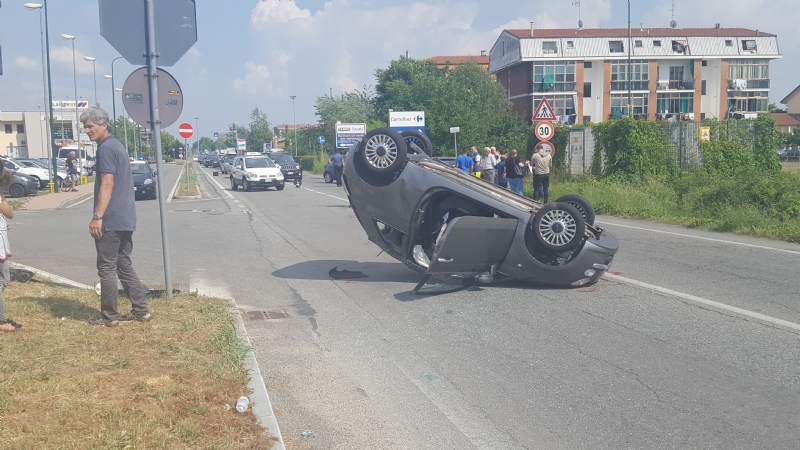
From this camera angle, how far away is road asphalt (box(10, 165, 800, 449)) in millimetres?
4609

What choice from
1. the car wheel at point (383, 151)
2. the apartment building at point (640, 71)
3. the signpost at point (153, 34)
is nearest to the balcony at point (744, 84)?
the apartment building at point (640, 71)

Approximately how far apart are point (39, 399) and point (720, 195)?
15711mm

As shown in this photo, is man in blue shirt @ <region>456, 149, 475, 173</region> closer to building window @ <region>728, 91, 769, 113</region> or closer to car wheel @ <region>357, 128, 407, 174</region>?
car wheel @ <region>357, 128, 407, 174</region>

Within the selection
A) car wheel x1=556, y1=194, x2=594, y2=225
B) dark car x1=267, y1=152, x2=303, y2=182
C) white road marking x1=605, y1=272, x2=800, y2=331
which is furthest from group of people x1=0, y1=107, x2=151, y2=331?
dark car x1=267, y1=152, x2=303, y2=182

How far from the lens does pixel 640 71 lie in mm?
75125

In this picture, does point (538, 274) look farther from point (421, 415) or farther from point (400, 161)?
point (421, 415)

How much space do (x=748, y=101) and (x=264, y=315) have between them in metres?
82.8

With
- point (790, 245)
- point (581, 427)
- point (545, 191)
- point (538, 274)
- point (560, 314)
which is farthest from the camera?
point (545, 191)

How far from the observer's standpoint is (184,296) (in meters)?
7.90

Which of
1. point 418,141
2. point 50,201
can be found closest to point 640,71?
point 50,201

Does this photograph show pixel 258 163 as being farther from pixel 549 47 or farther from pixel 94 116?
pixel 549 47

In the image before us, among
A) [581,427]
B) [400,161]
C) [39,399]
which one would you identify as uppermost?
[400,161]

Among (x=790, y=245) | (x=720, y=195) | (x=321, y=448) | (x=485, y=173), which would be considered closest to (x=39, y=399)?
(x=321, y=448)

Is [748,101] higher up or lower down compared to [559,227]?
higher up
